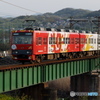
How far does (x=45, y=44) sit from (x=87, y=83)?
2287 cm

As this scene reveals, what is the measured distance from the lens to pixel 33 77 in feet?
97.2

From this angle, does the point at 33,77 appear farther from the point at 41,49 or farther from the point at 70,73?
the point at 70,73

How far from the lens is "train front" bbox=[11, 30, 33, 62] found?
30125 millimetres

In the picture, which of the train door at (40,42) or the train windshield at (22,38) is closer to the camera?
the train windshield at (22,38)

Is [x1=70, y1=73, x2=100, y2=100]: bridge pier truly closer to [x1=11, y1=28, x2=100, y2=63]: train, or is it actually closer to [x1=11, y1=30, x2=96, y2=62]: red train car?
[x1=11, y1=28, x2=100, y2=63]: train

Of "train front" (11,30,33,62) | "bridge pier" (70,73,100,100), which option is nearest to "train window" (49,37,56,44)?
"train front" (11,30,33,62)

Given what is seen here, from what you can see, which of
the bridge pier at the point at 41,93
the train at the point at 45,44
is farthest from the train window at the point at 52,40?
the bridge pier at the point at 41,93

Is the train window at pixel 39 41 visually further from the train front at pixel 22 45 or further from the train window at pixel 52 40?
the train window at pixel 52 40

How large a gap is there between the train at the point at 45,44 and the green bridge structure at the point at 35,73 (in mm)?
1241

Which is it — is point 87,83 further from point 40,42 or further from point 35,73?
point 35,73

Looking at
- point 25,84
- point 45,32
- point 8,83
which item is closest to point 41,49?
point 45,32

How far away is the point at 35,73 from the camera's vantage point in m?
30.2

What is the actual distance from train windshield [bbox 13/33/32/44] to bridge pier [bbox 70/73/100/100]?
23.6 metres

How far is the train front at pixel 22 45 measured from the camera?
98.8 ft
